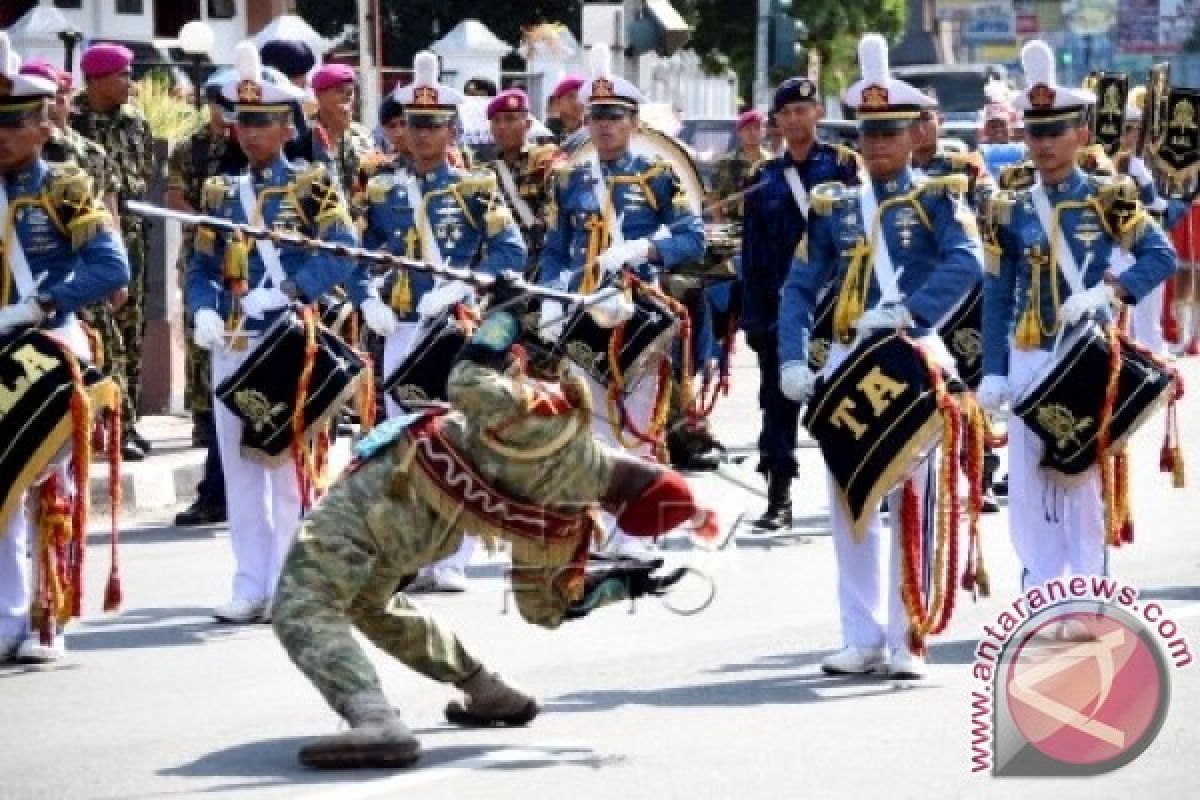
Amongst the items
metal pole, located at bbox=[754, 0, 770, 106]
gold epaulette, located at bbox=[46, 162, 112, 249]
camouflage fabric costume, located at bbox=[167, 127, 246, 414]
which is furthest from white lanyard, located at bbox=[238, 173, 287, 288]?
metal pole, located at bbox=[754, 0, 770, 106]

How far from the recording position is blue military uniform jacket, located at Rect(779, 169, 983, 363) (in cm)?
1167

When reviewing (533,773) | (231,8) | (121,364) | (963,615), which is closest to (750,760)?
(533,773)

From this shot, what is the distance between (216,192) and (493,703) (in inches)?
144

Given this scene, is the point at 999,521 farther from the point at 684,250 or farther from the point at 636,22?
the point at 636,22

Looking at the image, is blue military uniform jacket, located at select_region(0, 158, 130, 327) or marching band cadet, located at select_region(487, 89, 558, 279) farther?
marching band cadet, located at select_region(487, 89, 558, 279)

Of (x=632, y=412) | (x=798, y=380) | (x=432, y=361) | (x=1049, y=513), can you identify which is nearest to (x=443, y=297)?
(x=432, y=361)

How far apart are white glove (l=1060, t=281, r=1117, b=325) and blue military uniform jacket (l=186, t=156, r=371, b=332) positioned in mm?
2858

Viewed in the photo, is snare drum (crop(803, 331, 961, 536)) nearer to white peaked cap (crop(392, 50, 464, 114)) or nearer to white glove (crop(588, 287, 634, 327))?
white glove (crop(588, 287, 634, 327))

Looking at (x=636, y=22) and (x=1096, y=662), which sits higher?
(x=636, y=22)

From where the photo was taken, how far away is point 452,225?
46.4 ft

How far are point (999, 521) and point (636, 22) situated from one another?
42.7ft

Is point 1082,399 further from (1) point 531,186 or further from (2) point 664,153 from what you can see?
(1) point 531,186

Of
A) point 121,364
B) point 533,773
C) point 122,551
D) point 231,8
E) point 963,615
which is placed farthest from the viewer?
point 231,8

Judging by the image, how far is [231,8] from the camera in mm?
43000
